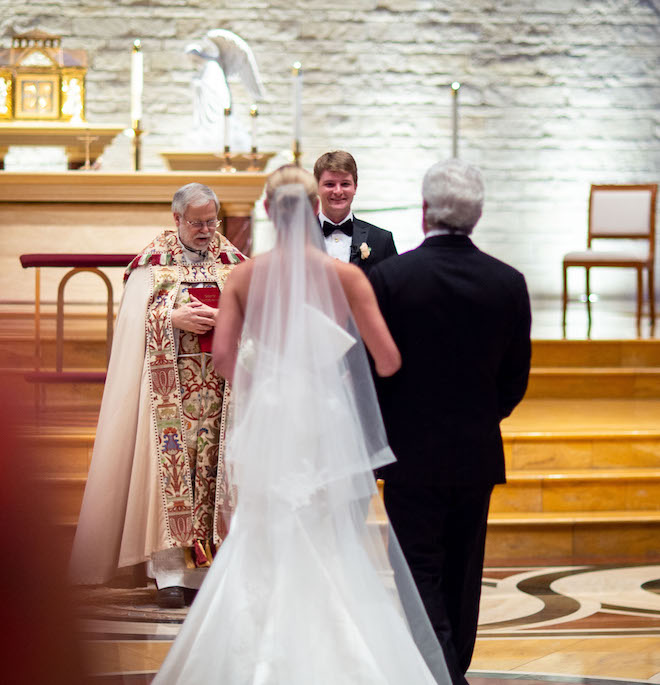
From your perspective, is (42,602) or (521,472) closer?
(42,602)

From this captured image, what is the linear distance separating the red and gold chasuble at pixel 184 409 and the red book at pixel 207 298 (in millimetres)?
22

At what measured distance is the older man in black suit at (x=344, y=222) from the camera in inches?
139

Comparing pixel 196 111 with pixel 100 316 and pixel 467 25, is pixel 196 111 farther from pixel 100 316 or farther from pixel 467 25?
pixel 467 25

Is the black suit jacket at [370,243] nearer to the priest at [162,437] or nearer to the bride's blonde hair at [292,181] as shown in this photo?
the priest at [162,437]

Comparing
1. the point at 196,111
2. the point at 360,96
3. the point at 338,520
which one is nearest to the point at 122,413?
the point at 338,520

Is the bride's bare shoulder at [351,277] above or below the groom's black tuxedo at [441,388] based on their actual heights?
above

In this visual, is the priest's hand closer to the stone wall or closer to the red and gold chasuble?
the red and gold chasuble

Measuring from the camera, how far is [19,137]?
24.9ft

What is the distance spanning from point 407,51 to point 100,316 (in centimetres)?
489

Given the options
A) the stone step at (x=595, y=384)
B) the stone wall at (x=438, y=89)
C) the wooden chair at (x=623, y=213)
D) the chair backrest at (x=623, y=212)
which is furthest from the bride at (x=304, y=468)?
the stone wall at (x=438, y=89)

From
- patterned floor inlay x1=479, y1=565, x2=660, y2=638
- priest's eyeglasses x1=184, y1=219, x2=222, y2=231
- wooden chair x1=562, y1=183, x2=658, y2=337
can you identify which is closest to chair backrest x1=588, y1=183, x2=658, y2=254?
wooden chair x1=562, y1=183, x2=658, y2=337

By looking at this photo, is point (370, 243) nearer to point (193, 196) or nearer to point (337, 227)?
→ point (337, 227)

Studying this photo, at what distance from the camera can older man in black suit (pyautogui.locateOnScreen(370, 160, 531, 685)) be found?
2703 millimetres

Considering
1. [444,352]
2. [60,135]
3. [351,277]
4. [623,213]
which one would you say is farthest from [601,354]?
[351,277]
